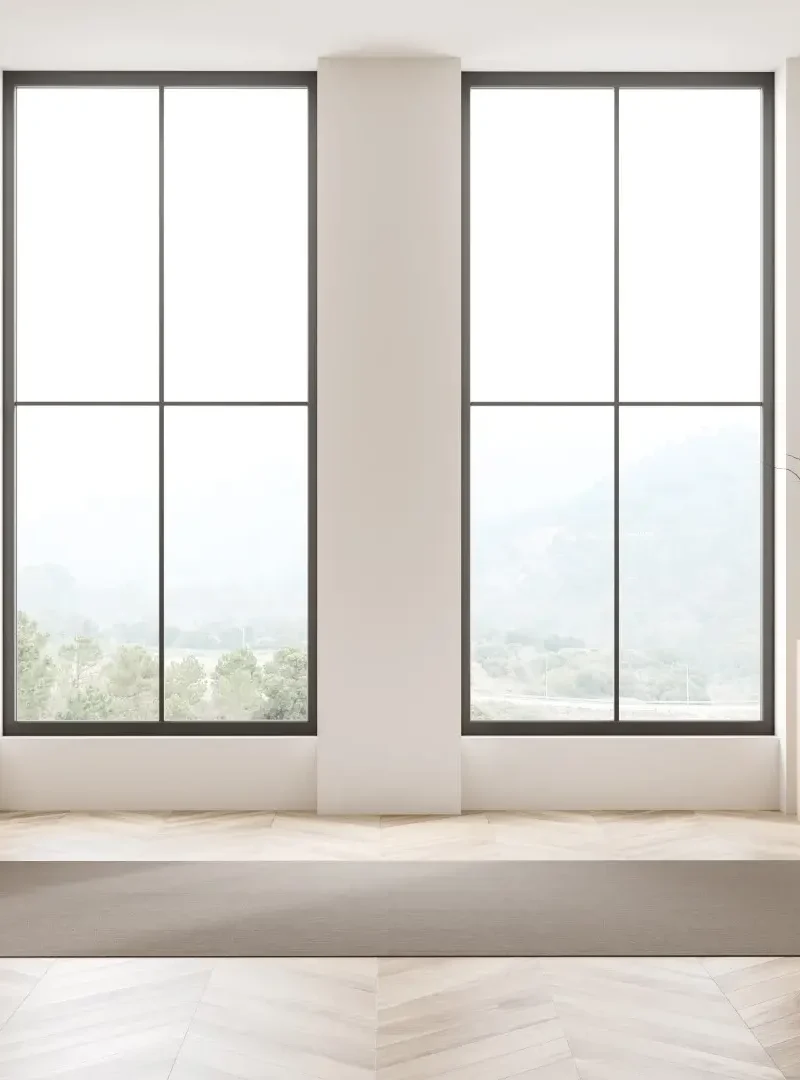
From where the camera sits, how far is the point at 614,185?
493 cm

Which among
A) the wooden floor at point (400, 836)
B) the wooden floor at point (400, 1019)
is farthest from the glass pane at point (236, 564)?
the wooden floor at point (400, 1019)

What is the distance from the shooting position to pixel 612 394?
4945 mm

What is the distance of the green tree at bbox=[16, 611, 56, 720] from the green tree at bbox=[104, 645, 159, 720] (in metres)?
0.31

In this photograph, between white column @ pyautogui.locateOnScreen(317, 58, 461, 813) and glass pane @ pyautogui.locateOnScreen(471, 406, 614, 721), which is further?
glass pane @ pyautogui.locateOnScreen(471, 406, 614, 721)

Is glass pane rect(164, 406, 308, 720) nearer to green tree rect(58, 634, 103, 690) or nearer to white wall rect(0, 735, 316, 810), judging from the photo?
white wall rect(0, 735, 316, 810)

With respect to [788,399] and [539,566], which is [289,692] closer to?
[539,566]

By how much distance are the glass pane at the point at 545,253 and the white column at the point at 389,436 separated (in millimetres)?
257

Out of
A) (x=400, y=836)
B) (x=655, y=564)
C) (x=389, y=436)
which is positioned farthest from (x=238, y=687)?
(x=655, y=564)

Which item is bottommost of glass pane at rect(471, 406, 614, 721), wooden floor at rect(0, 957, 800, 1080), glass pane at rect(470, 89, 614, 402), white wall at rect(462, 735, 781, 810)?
wooden floor at rect(0, 957, 800, 1080)

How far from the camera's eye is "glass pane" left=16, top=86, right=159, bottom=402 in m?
4.91

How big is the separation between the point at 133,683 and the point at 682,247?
348 cm

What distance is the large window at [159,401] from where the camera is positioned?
4918 mm

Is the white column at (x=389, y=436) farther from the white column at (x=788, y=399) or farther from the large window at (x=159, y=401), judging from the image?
the white column at (x=788, y=399)

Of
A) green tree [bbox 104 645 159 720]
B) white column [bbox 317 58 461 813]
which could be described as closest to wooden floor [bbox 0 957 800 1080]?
white column [bbox 317 58 461 813]
